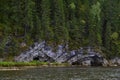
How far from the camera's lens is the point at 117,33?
136 m

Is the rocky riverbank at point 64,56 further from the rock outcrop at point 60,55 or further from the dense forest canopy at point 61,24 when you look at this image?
the dense forest canopy at point 61,24

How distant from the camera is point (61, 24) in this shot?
4815 inches

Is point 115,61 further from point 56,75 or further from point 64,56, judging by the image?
point 56,75

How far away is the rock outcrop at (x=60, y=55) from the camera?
106894mm

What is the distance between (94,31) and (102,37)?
263 inches

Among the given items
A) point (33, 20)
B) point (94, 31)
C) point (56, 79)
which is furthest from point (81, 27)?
point (56, 79)

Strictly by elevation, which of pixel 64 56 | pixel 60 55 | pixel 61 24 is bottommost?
pixel 64 56

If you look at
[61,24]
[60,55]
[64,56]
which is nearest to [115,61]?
[64,56]

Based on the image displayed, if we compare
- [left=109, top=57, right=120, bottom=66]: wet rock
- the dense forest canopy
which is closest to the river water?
the dense forest canopy

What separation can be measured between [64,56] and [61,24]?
516 inches

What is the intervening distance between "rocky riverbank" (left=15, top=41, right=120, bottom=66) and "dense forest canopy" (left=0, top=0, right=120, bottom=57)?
6.95 ft

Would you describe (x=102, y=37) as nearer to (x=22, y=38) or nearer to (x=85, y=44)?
(x=85, y=44)

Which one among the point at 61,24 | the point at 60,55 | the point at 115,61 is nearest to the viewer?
the point at 60,55

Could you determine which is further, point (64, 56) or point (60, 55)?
point (64, 56)
